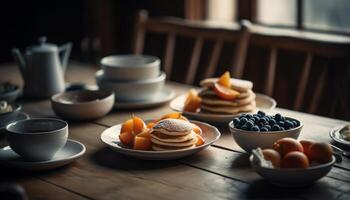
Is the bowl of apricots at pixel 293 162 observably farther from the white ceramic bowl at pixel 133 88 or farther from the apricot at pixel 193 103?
the white ceramic bowl at pixel 133 88

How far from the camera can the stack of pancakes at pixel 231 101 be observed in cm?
162

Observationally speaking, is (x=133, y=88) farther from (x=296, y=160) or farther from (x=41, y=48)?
(x=296, y=160)

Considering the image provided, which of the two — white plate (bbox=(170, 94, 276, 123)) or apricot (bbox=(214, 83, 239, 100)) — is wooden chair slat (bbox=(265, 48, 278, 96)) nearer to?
white plate (bbox=(170, 94, 276, 123))

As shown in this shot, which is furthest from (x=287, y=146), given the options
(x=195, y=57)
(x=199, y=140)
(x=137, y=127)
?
(x=195, y=57)

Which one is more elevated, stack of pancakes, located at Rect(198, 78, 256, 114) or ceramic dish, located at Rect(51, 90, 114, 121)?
stack of pancakes, located at Rect(198, 78, 256, 114)

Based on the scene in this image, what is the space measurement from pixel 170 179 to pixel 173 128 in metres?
0.13

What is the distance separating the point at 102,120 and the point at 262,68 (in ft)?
3.94

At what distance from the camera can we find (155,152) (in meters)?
1.35

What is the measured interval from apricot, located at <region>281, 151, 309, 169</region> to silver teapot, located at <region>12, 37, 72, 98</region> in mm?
1028

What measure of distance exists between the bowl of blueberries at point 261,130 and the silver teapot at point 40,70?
2.61 feet

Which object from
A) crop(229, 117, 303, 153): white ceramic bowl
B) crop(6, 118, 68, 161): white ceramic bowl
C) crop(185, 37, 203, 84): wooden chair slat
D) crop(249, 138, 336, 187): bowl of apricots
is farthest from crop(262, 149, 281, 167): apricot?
crop(185, 37, 203, 84): wooden chair slat

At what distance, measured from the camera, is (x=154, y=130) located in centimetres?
137

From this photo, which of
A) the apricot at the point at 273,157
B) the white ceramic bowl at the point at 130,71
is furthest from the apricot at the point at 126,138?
the white ceramic bowl at the point at 130,71

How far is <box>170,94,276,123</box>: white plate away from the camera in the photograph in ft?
5.30
